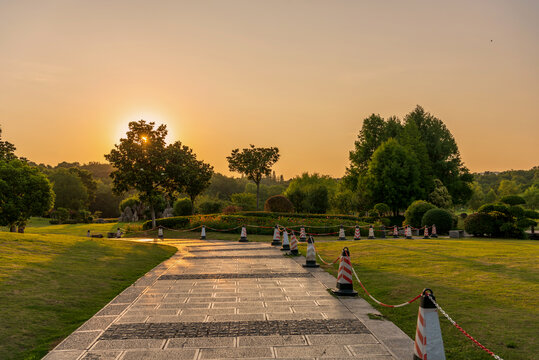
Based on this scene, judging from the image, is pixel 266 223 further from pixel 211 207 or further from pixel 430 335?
pixel 430 335

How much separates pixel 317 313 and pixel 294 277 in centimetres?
453

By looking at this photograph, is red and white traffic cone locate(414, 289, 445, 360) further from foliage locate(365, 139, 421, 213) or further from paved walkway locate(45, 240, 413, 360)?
foliage locate(365, 139, 421, 213)

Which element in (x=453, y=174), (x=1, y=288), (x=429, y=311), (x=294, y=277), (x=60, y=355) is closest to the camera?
(x=429, y=311)

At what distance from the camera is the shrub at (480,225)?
29.6m

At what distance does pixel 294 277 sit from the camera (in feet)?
41.4

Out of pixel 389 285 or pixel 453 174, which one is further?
pixel 453 174

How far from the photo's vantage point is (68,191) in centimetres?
7144

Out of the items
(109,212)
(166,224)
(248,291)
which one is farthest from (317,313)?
(109,212)

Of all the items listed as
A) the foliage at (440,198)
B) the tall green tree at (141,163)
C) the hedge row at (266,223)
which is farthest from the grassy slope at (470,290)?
the foliage at (440,198)

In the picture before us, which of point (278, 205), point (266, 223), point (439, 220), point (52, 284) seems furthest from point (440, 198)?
point (52, 284)

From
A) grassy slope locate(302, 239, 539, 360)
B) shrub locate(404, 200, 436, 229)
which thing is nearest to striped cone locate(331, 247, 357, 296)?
grassy slope locate(302, 239, 539, 360)

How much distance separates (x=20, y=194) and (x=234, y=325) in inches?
1090

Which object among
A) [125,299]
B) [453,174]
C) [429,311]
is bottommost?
[125,299]

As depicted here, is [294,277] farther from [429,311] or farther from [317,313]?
[429,311]
